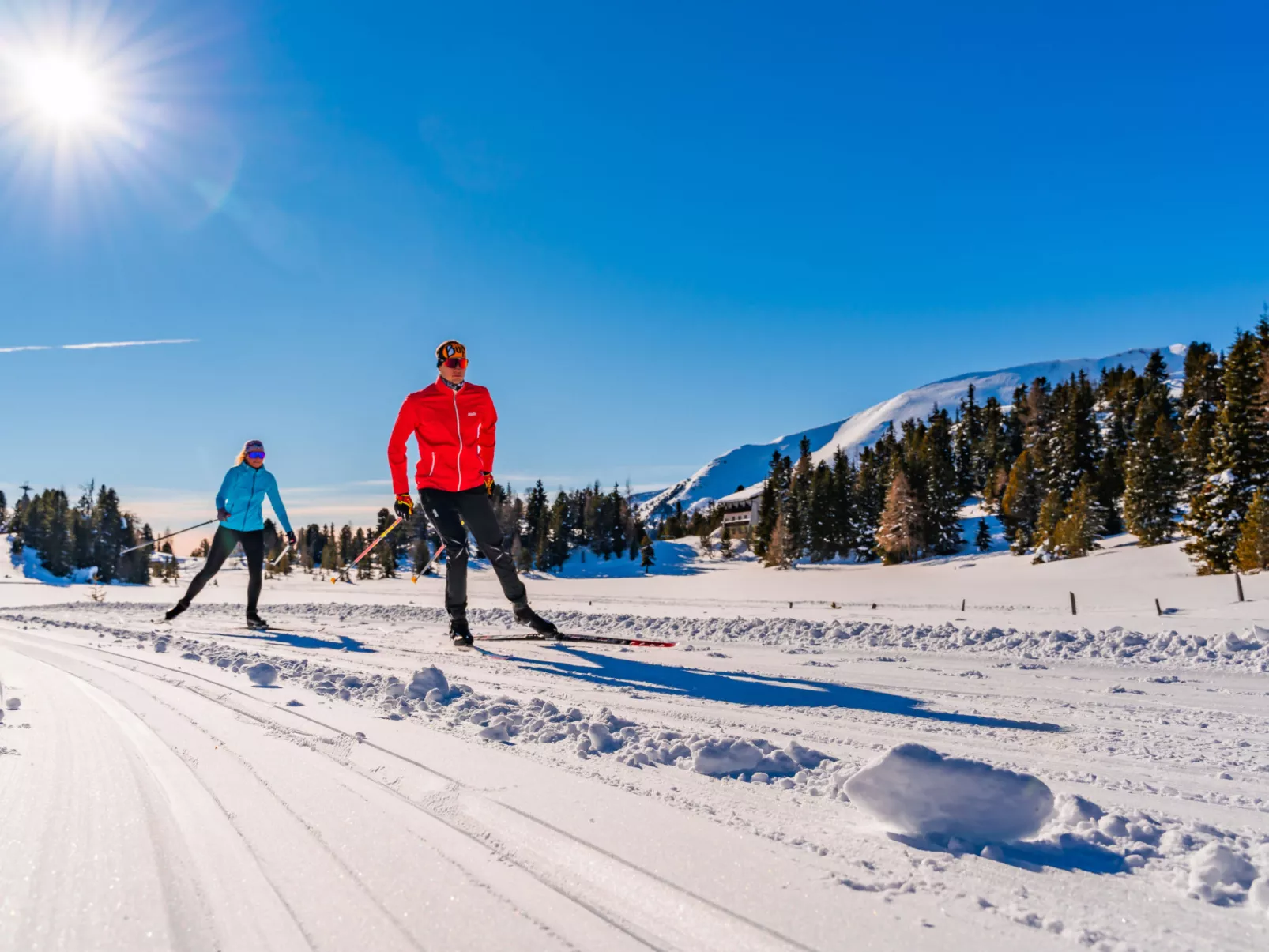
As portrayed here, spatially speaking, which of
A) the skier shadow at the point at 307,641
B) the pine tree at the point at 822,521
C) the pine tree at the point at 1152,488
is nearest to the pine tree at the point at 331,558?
the pine tree at the point at 822,521

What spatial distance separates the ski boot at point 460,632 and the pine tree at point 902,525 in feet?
198

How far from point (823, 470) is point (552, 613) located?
230 feet

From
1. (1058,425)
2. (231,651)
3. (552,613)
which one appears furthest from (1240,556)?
(1058,425)

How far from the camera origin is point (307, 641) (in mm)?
8078

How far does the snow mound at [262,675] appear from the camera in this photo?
4547 mm

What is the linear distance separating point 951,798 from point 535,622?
6069 mm

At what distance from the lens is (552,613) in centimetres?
1252

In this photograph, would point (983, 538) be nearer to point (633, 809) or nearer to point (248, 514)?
point (248, 514)

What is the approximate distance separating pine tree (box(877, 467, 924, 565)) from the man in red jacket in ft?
198

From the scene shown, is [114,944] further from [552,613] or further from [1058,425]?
[1058,425]

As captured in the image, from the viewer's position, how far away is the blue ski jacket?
32.8 ft

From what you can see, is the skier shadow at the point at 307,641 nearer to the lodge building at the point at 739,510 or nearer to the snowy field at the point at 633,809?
the snowy field at the point at 633,809

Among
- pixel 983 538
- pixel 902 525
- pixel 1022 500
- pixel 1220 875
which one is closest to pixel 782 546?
pixel 902 525

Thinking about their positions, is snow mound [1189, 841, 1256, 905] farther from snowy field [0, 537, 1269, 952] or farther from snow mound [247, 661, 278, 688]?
snow mound [247, 661, 278, 688]
